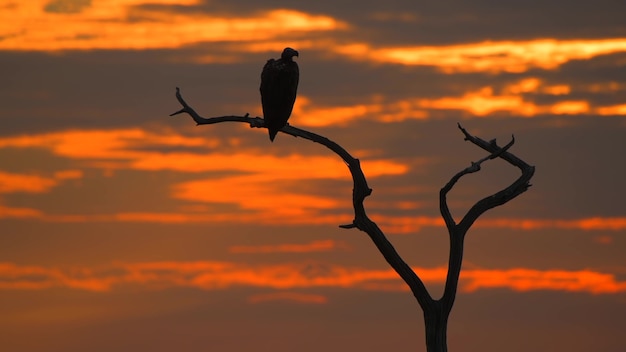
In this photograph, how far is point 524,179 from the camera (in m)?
21.3

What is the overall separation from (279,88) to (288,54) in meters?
0.68

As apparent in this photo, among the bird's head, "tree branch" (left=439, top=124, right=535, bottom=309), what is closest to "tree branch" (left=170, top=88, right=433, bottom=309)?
"tree branch" (left=439, top=124, right=535, bottom=309)

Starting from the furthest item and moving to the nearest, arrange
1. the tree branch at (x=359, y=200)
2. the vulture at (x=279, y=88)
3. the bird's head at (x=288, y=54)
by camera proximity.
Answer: the bird's head at (x=288, y=54), the vulture at (x=279, y=88), the tree branch at (x=359, y=200)

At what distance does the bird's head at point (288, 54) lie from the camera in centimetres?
2156

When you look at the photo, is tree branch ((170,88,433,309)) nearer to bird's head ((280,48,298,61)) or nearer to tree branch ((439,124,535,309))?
tree branch ((439,124,535,309))

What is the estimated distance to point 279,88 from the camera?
21.7m

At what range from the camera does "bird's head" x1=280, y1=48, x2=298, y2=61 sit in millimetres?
21562

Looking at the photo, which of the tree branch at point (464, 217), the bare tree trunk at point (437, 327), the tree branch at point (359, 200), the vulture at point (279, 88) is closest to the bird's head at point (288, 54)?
the vulture at point (279, 88)

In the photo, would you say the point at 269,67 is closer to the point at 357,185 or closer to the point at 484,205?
the point at 357,185

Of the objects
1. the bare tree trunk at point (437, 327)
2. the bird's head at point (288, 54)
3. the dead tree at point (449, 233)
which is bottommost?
the bare tree trunk at point (437, 327)

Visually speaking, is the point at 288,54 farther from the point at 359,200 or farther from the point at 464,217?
the point at 464,217

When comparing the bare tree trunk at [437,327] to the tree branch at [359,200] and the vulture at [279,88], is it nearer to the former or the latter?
the tree branch at [359,200]

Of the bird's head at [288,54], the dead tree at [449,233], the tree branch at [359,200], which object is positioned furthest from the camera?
the bird's head at [288,54]

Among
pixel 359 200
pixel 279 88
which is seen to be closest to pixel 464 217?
pixel 359 200
